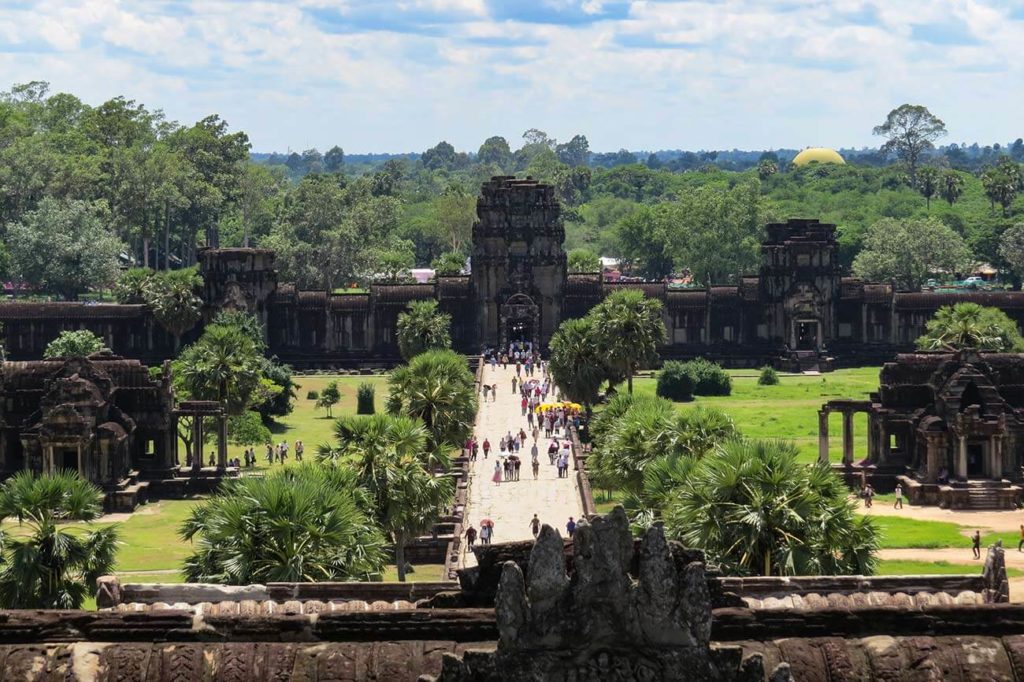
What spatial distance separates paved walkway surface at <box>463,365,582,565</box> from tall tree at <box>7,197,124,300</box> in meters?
55.5

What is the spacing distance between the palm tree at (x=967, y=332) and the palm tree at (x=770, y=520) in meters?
42.1

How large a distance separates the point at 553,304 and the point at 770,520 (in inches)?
2959

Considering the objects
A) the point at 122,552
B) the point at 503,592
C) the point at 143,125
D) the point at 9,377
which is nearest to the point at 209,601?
the point at 503,592

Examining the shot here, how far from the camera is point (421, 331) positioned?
98.4 metres

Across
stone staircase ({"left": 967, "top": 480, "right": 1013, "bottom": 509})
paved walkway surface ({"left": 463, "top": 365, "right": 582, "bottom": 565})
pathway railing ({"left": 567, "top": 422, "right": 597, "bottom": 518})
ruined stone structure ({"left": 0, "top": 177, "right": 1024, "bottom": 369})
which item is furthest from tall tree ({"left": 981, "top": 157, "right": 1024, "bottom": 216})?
stone staircase ({"left": 967, "top": 480, "right": 1013, "bottom": 509})

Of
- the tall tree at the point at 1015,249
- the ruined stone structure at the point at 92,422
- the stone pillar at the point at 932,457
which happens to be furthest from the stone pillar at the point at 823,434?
the tall tree at the point at 1015,249

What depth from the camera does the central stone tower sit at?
11156 centimetres

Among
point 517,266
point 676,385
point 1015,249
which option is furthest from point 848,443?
point 1015,249

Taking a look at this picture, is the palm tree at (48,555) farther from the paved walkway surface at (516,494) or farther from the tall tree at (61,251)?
the tall tree at (61,251)

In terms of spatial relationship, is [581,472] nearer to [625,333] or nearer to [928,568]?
[928,568]

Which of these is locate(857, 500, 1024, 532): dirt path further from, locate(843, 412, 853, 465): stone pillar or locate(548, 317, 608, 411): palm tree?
locate(548, 317, 608, 411): palm tree

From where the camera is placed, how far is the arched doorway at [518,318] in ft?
366

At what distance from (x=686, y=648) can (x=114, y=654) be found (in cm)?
593

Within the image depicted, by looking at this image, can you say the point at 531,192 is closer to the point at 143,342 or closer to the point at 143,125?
the point at 143,342
